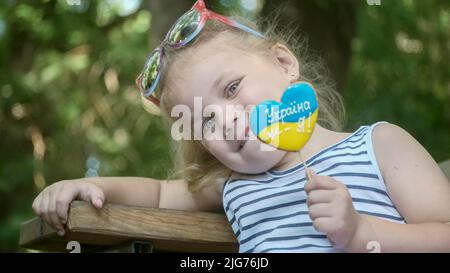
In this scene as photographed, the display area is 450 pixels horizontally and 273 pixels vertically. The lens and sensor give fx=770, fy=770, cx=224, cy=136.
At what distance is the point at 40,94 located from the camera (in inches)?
221

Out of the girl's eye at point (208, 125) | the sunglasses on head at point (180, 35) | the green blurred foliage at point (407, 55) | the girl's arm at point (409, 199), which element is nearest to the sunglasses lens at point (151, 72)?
the sunglasses on head at point (180, 35)

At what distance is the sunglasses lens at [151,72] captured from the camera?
189cm

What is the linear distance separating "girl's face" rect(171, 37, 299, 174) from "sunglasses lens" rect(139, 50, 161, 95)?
0.28 ft

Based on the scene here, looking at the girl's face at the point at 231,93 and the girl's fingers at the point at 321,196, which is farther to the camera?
the girl's face at the point at 231,93

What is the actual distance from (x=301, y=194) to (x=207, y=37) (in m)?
0.46

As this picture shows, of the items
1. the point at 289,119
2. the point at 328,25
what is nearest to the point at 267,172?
the point at 289,119

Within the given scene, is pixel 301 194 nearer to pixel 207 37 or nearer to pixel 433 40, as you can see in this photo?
pixel 207 37

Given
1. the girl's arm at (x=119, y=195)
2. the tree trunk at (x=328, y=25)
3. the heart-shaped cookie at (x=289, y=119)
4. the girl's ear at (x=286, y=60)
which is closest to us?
the heart-shaped cookie at (x=289, y=119)

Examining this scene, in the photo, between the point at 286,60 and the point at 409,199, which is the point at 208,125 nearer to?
the point at 286,60

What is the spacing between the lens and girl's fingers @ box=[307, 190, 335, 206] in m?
1.41

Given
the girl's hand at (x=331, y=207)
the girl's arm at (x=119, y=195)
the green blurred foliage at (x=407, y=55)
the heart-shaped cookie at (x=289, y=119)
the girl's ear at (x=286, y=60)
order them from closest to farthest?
the girl's hand at (x=331, y=207) < the heart-shaped cookie at (x=289, y=119) < the girl's arm at (x=119, y=195) < the girl's ear at (x=286, y=60) < the green blurred foliage at (x=407, y=55)

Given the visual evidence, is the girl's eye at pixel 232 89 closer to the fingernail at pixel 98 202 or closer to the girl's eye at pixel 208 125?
the girl's eye at pixel 208 125
